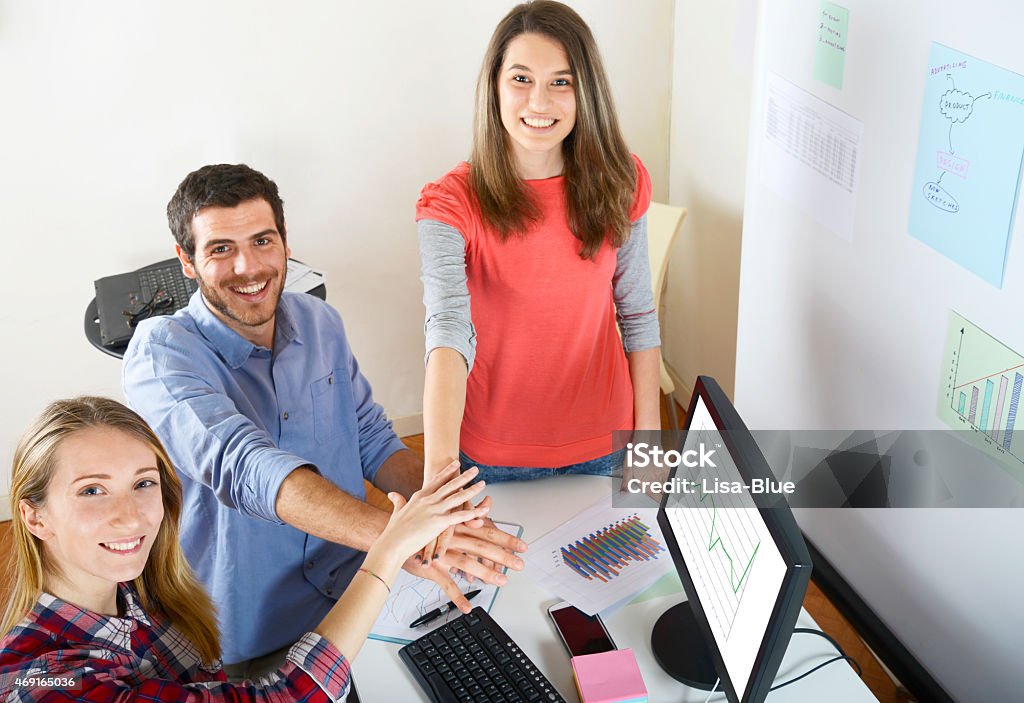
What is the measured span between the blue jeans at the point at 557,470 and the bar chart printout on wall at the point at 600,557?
6.1 inches

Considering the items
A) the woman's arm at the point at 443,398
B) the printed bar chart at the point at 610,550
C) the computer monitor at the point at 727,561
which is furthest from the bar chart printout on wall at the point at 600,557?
the woman's arm at the point at 443,398

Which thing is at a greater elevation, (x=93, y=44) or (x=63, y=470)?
(x=93, y=44)

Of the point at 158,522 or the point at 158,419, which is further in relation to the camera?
the point at 158,419

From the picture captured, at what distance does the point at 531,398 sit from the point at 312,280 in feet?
3.66

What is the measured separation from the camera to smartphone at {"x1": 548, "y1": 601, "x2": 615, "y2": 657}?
1.56 m

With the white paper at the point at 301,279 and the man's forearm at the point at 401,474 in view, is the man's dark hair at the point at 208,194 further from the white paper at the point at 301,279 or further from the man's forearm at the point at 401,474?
the white paper at the point at 301,279

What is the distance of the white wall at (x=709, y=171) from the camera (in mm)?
3100

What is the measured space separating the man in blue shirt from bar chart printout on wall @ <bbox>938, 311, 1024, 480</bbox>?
0.76 m

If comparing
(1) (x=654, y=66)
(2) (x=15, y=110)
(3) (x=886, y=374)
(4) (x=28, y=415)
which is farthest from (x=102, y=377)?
(3) (x=886, y=374)

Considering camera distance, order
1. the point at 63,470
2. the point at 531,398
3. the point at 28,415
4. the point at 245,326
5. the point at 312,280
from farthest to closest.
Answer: the point at 28,415 → the point at 312,280 → the point at 531,398 → the point at 245,326 → the point at 63,470

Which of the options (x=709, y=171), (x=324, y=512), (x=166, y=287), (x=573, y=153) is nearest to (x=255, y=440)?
(x=324, y=512)

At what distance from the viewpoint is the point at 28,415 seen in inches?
130

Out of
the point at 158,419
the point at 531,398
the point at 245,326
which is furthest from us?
the point at 531,398

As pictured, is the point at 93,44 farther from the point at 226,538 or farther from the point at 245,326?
the point at 226,538
